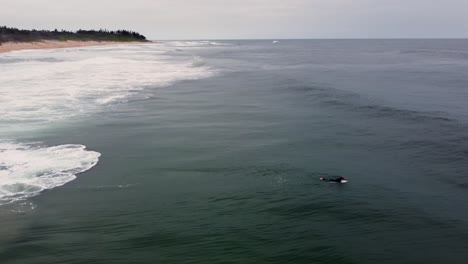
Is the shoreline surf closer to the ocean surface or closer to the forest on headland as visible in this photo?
the forest on headland

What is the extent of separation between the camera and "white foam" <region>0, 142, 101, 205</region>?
612 inches

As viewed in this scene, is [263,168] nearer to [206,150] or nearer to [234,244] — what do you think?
[206,150]

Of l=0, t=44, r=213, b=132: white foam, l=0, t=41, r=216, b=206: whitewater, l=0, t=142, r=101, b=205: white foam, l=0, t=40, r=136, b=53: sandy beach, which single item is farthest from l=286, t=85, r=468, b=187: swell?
l=0, t=40, r=136, b=53: sandy beach

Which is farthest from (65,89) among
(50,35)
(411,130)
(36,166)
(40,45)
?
(50,35)

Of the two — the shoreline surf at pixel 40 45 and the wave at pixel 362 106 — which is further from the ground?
the shoreline surf at pixel 40 45

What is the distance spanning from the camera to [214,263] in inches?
444

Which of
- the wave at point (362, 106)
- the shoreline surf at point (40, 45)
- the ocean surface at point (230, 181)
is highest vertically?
the shoreline surf at point (40, 45)

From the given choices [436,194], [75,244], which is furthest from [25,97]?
[436,194]

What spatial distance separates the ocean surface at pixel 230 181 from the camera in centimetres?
1205

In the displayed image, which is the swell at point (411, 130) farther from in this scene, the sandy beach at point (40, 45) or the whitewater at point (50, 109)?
the sandy beach at point (40, 45)

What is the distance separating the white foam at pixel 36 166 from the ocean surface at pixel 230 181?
0.23 ft

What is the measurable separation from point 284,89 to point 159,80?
14160mm

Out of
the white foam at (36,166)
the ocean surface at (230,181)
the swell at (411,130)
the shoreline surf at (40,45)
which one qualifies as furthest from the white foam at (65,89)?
the shoreline surf at (40,45)

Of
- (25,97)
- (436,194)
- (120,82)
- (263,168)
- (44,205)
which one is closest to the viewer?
(44,205)
